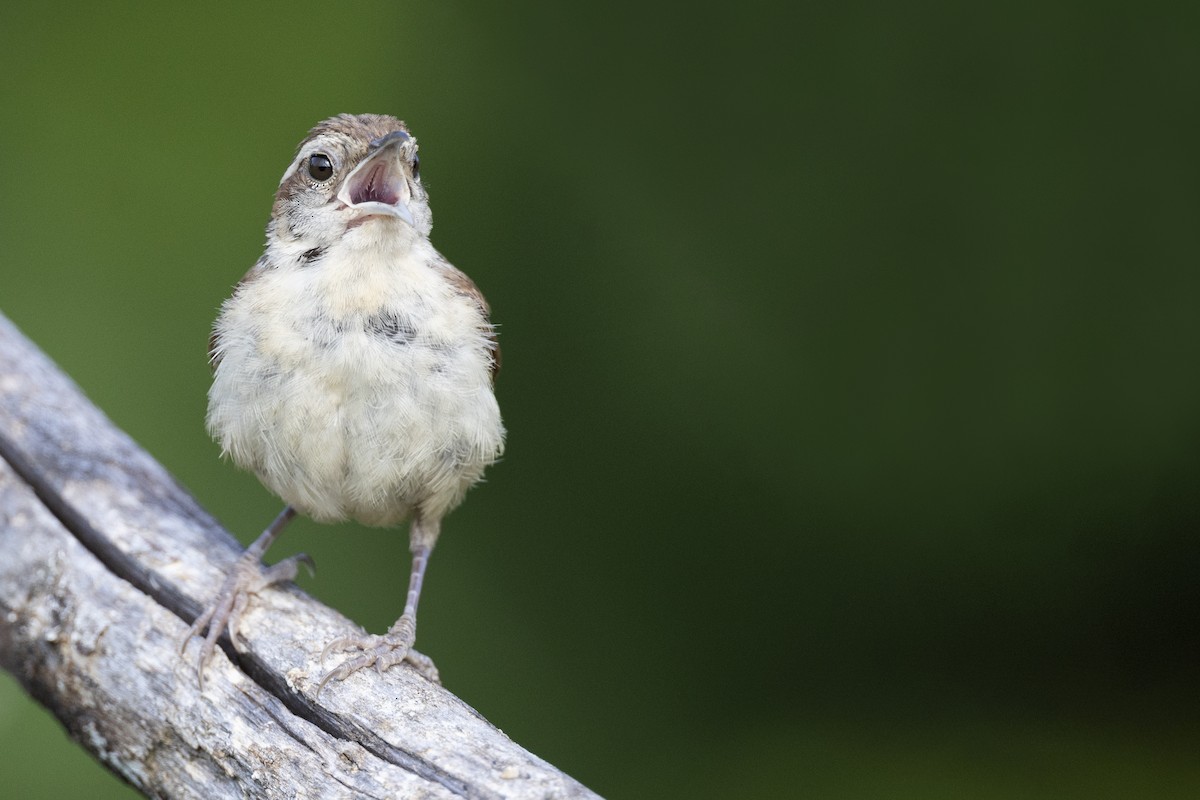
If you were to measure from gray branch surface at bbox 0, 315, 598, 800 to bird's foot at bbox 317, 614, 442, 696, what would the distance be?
0.03 m

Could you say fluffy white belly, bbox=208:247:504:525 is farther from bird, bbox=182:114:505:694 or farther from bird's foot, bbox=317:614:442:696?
bird's foot, bbox=317:614:442:696

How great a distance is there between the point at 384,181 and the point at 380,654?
45.5 inches

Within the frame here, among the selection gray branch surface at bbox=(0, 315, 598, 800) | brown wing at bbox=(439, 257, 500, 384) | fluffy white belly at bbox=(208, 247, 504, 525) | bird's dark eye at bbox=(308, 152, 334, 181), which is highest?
brown wing at bbox=(439, 257, 500, 384)

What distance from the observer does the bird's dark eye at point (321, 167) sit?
117 inches

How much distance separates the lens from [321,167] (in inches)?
118

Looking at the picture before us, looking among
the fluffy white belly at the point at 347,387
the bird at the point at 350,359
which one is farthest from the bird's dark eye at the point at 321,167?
the fluffy white belly at the point at 347,387

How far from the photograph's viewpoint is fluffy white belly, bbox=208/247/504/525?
2855 millimetres

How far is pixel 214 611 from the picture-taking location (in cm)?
290

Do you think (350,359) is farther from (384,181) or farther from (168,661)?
(168,661)

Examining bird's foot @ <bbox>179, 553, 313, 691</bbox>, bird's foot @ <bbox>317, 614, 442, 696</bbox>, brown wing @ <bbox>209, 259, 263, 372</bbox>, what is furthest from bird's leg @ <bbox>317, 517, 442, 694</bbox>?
brown wing @ <bbox>209, 259, 263, 372</bbox>

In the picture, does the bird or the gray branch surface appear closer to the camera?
the gray branch surface

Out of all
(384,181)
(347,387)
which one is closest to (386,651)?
(347,387)

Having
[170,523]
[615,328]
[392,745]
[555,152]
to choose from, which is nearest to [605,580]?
[615,328]

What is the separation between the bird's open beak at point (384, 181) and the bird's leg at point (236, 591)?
0.93 meters
